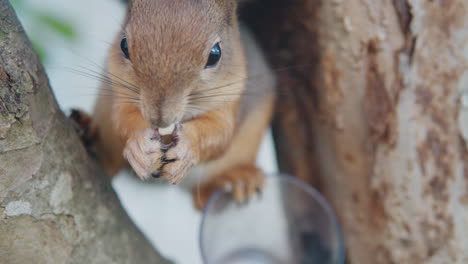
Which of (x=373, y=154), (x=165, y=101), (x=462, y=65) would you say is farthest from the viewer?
(x=373, y=154)

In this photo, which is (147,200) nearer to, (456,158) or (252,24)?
(252,24)

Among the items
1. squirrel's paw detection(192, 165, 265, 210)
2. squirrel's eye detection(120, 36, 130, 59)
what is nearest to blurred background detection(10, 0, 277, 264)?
squirrel's paw detection(192, 165, 265, 210)

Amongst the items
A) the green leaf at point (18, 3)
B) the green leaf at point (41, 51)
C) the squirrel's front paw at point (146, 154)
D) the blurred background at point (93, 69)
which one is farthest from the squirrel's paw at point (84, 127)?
the squirrel's front paw at point (146, 154)

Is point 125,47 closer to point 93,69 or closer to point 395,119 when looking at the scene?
point 93,69

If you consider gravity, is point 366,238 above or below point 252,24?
below

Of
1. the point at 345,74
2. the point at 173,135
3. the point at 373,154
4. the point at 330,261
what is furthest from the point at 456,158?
the point at 173,135

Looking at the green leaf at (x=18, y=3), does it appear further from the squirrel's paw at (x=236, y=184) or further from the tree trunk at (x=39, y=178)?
the squirrel's paw at (x=236, y=184)

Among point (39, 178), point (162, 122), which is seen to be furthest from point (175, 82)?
point (39, 178)
